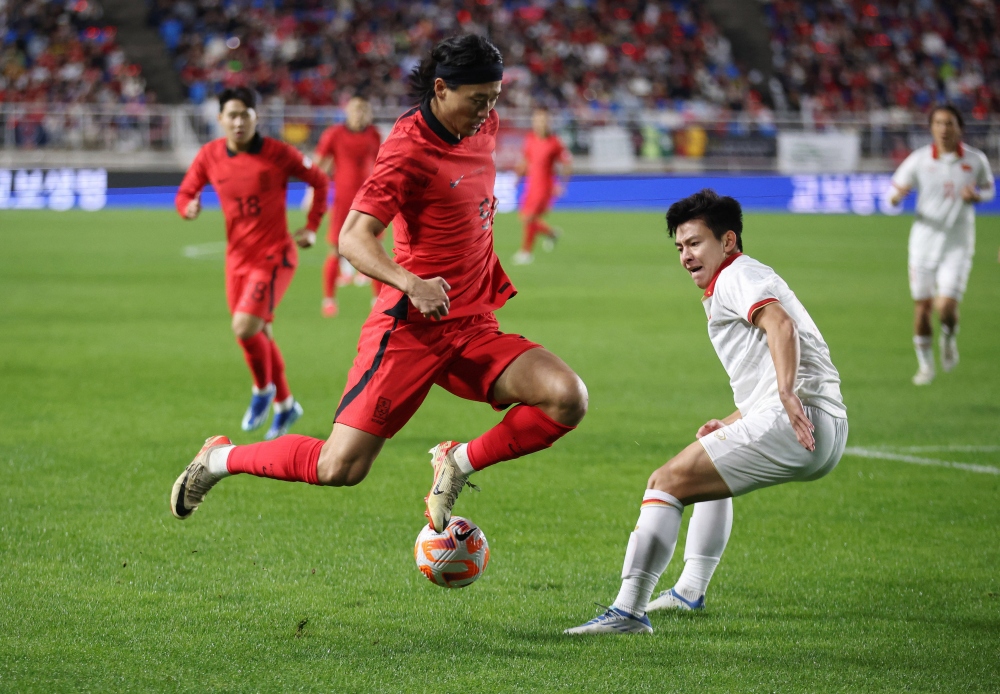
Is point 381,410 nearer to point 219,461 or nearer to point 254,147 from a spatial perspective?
point 219,461

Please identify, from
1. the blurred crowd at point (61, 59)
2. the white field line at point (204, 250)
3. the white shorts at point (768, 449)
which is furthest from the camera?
the blurred crowd at point (61, 59)

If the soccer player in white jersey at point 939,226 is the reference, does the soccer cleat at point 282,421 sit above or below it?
below

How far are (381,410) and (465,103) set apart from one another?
130 cm

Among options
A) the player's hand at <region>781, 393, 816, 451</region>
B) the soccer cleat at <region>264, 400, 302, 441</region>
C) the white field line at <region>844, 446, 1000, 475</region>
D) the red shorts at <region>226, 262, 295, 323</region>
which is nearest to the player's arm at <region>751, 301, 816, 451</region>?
the player's hand at <region>781, 393, 816, 451</region>

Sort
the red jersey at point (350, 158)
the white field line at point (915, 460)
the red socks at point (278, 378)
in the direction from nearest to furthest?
the white field line at point (915, 460) < the red socks at point (278, 378) < the red jersey at point (350, 158)

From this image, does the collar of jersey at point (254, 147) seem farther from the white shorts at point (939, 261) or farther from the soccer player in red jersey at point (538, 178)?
the soccer player in red jersey at point (538, 178)

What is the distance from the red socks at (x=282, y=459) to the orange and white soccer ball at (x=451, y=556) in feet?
1.89

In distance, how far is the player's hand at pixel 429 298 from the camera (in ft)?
15.1

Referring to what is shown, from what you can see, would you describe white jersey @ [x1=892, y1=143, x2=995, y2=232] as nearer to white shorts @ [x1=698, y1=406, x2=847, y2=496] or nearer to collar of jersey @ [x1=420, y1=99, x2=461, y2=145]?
white shorts @ [x1=698, y1=406, x2=847, y2=496]

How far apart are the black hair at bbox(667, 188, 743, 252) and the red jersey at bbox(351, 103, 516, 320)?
34.0 inches

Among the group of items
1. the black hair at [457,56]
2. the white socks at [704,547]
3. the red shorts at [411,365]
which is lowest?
the white socks at [704,547]

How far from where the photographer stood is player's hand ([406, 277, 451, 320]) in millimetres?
4598

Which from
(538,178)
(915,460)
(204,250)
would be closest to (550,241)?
(538,178)

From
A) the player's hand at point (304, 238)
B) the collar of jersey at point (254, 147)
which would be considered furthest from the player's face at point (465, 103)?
the collar of jersey at point (254, 147)
